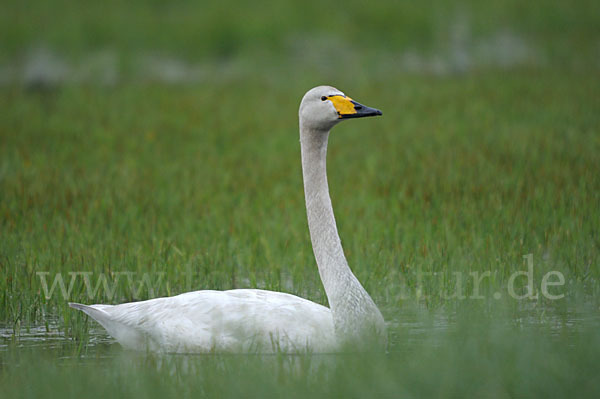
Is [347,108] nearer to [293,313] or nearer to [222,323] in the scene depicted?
[293,313]

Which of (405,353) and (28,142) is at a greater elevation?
(28,142)

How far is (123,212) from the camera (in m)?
10.4

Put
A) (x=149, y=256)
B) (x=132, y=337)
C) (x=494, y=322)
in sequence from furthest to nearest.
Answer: (x=149, y=256)
(x=132, y=337)
(x=494, y=322)

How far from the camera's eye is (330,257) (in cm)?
630

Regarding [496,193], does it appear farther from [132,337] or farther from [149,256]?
[132,337]

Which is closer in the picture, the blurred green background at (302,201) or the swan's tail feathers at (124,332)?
the blurred green background at (302,201)

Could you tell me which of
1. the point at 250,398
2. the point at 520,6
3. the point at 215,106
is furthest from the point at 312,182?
the point at 520,6

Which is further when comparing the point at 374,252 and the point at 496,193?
the point at 496,193

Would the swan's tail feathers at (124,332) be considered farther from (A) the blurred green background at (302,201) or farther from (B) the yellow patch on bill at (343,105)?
(B) the yellow patch on bill at (343,105)

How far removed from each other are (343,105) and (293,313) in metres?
1.52

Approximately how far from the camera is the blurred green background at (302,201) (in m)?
5.10

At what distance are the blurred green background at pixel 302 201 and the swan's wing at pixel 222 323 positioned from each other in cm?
18

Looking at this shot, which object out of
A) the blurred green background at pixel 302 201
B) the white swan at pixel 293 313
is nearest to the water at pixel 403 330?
the blurred green background at pixel 302 201

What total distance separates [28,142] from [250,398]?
38.1 ft
